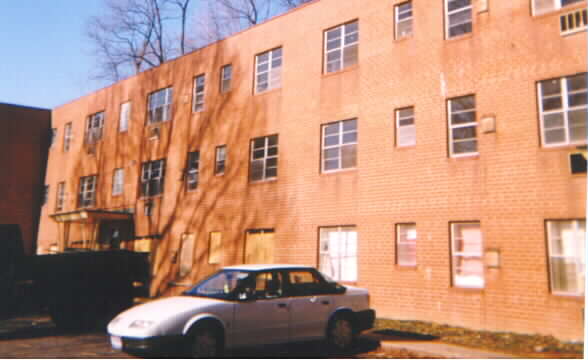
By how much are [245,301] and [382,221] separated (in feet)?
23.6

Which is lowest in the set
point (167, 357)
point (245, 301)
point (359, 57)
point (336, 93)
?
point (167, 357)

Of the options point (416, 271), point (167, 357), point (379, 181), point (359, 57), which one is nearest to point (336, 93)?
point (359, 57)

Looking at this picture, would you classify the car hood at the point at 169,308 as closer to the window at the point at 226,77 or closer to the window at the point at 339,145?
the window at the point at 339,145

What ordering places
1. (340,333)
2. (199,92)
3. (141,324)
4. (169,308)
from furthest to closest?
(199,92), (340,333), (169,308), (141,324)

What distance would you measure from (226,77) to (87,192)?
38.1 feet

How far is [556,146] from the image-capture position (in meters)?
12.1

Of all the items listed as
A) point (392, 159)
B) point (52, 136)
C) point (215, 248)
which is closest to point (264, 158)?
point (215, 248)

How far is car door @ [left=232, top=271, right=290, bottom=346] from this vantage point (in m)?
8.23

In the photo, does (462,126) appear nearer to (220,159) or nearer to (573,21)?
(573,21)

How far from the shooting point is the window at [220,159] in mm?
20047

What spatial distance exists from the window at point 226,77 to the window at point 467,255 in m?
11.4

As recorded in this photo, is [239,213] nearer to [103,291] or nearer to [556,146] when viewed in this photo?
[103,291]

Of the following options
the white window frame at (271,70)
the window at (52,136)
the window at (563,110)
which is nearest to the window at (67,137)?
the window at (52,136)

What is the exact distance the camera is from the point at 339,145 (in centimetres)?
1633
